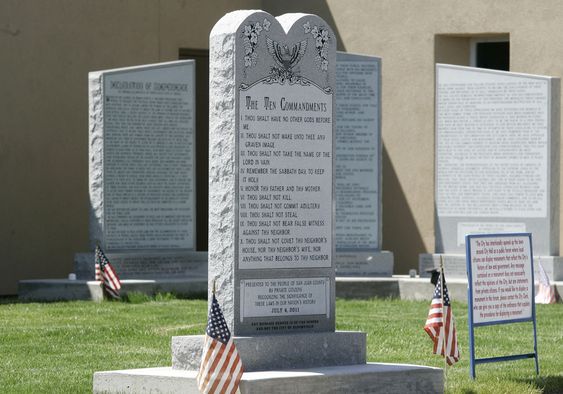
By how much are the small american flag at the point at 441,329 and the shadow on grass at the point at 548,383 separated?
1.76 feet

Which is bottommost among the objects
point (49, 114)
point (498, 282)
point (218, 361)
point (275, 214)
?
point (218, 361)

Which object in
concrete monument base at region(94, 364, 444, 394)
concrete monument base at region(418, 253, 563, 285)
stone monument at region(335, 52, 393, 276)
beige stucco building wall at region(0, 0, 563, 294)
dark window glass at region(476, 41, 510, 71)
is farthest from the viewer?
dark window glass at region(476, 41, 510, 71)

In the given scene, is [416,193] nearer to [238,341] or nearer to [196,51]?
[196,51]

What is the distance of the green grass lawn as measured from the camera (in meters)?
10.2

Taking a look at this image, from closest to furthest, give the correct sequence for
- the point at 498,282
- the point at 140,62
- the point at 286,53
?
the point at 286,53, the point at 498,282, the point at 140,62

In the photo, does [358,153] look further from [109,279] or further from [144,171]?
[109,279]

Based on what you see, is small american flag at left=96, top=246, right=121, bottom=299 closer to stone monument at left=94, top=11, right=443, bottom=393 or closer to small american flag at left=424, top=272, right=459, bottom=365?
small american flag at left=424, top=272, right=459, bottom=365

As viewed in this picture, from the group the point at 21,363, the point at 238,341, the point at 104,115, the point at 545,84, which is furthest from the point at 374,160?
the point at 238,341

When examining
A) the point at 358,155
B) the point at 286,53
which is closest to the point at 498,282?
the point at 286,53

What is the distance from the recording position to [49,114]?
19.5 meters

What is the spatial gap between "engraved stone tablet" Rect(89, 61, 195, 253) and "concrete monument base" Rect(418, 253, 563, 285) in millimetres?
2995

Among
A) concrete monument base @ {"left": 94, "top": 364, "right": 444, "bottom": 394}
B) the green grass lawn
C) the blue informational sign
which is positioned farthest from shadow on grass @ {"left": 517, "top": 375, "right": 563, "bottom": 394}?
concrete monument base @ {"left": 94, "top": 364, "right": 444, "bottom": 394}

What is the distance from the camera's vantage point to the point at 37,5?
19250 mm

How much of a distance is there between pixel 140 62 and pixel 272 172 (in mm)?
11617
